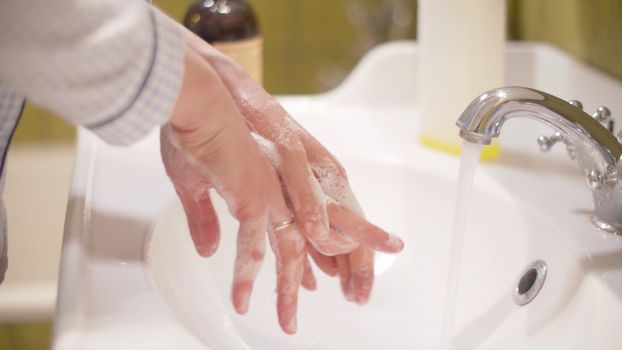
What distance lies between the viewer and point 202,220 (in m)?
0.55

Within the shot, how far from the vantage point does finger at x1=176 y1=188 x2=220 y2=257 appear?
21.5 inches

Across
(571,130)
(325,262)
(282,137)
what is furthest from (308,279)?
→ (571,130)

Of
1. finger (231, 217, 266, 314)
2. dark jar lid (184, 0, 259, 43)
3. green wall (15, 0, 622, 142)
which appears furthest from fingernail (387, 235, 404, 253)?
green wall (15, 0, 622, 142)

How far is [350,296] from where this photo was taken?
61cm

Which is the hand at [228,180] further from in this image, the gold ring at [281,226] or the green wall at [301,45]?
the green wall at [301,45]

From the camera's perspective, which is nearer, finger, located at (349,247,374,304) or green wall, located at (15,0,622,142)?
finger, located at (349,247,374,304)

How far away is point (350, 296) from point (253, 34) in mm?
337

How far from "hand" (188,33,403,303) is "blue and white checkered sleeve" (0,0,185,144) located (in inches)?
4.0

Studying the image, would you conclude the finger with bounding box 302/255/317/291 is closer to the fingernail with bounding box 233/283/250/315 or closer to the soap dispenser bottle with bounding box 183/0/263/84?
the fingernail with bounding box 233/283/250/315

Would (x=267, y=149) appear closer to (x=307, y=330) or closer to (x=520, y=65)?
(x=307, y=330)

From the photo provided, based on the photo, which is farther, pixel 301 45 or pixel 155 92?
pixel 301 45

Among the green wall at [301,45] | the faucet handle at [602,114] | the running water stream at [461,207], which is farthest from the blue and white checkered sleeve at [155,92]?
the green wall at [301,45]

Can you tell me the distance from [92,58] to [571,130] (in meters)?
0.31

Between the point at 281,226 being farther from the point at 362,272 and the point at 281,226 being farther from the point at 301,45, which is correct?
the point at 301,45
